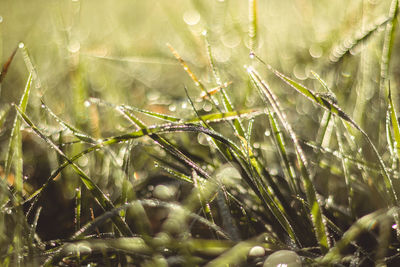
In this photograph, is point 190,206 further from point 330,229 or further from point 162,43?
point 162,43

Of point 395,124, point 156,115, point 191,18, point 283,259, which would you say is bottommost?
point 283,259

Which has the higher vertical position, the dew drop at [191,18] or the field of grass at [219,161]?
the dew drop at [191,18]

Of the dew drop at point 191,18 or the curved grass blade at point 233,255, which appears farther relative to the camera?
the dew drop at point 191,18

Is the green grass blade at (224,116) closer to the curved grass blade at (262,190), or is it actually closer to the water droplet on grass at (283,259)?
the curved grass blade at (262,190)

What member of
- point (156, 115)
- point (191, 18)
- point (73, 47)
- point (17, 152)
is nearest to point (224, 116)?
point (156, 115)

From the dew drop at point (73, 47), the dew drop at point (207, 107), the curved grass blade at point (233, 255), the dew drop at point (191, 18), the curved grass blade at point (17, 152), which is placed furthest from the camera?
the dew drop at point (191, 18)

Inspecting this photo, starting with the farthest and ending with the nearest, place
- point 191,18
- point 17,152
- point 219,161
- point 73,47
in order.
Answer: point 191,18 → point 73,47 → point 219,161 → point 17,152

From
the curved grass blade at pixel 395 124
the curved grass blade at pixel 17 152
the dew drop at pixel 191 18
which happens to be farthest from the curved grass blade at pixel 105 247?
the dew drop at pixel 191 18

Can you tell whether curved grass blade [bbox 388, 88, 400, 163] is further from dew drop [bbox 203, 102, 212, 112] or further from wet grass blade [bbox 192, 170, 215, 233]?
dew drop [bbox 203, 102, 212, 112]

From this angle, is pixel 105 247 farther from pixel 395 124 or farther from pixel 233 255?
pixel 395 124
